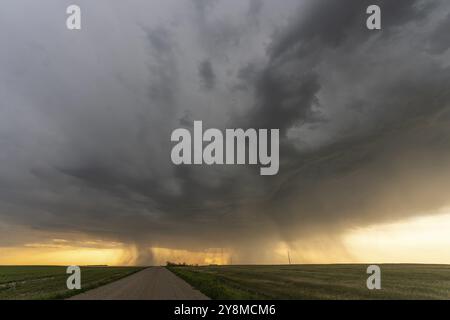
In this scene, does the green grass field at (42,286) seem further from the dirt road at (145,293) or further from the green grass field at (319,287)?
the green grass field at (319,287)

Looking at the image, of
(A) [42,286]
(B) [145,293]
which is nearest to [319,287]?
(B) [145,293]

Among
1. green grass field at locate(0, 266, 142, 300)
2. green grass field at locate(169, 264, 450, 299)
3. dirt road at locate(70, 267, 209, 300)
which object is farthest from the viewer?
green grass field at locate(0, 266, 142, 300)

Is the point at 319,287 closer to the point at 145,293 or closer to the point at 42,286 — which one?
the point at 145,293

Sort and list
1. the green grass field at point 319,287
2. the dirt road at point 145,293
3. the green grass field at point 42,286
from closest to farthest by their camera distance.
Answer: the dirt road at point 145,293 → the green grass field at point 319,287 → the green grass field at point 42,286

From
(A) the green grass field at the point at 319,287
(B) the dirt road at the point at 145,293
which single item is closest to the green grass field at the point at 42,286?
(B) the dirt road at the point at 145,293

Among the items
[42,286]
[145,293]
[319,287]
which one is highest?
[145,293]

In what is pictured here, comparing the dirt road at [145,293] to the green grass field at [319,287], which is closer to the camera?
the dirt road at [145,293]

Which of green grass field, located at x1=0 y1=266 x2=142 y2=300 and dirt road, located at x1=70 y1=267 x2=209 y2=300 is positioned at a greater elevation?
dirt road, located at x1=70 y1=267 x2=209 y2=300

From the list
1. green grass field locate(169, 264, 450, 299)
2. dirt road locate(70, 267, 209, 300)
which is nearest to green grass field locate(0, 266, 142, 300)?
dirt road locate(70, 267, 209, 300)

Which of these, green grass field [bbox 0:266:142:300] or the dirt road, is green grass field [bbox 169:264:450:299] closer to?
the dirt road

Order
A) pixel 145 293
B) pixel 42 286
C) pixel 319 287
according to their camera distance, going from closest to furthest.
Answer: pixel 145 293
pixel 319 287
pixel 42 286
